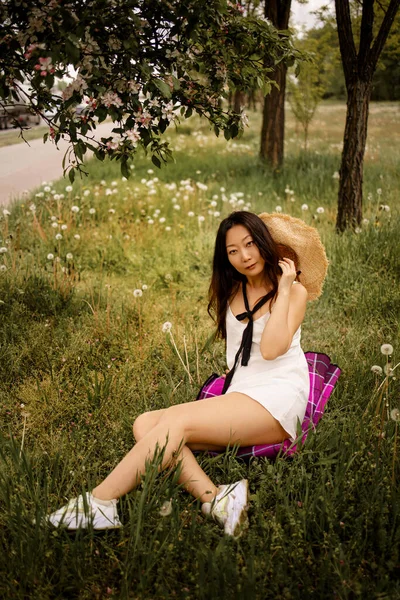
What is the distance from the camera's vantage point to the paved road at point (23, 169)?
220 inches

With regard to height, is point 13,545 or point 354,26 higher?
point 354,26

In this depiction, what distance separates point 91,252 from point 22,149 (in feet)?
7.43

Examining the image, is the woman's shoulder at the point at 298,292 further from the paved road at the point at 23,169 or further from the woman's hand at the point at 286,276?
the paved road at the point at 23,169

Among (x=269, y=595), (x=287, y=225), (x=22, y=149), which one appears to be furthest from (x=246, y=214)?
(x=22, y=149)

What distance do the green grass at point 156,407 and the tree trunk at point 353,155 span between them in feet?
1.09

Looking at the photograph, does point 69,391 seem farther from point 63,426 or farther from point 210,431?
point 210,431

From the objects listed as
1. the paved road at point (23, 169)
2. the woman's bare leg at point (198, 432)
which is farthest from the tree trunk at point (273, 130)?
the woman's bare leg at point (198, 432)

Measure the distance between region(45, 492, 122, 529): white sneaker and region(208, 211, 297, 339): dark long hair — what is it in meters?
1.06

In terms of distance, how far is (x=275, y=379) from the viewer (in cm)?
216

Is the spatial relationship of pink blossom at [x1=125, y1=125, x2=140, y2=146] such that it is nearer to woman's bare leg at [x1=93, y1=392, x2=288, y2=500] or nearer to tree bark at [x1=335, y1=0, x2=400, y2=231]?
woman's bare leg at [x1=93, y1=392, x2=288, y2=500]

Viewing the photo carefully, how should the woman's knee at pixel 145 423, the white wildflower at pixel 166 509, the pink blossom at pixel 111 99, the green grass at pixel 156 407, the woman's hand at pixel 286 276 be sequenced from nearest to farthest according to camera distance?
1. the green grass at pixel 156 407
2. the white wildflower at pixel 166 509
3. the pink blossom at pixel 111 99
4. the woman's knee at pixel 145 423
5. the woman's hand at pixel 286 276

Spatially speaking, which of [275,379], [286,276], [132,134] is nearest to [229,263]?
[286,276]

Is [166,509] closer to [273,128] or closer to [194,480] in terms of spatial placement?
[194,480]

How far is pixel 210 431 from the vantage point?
2033mm
